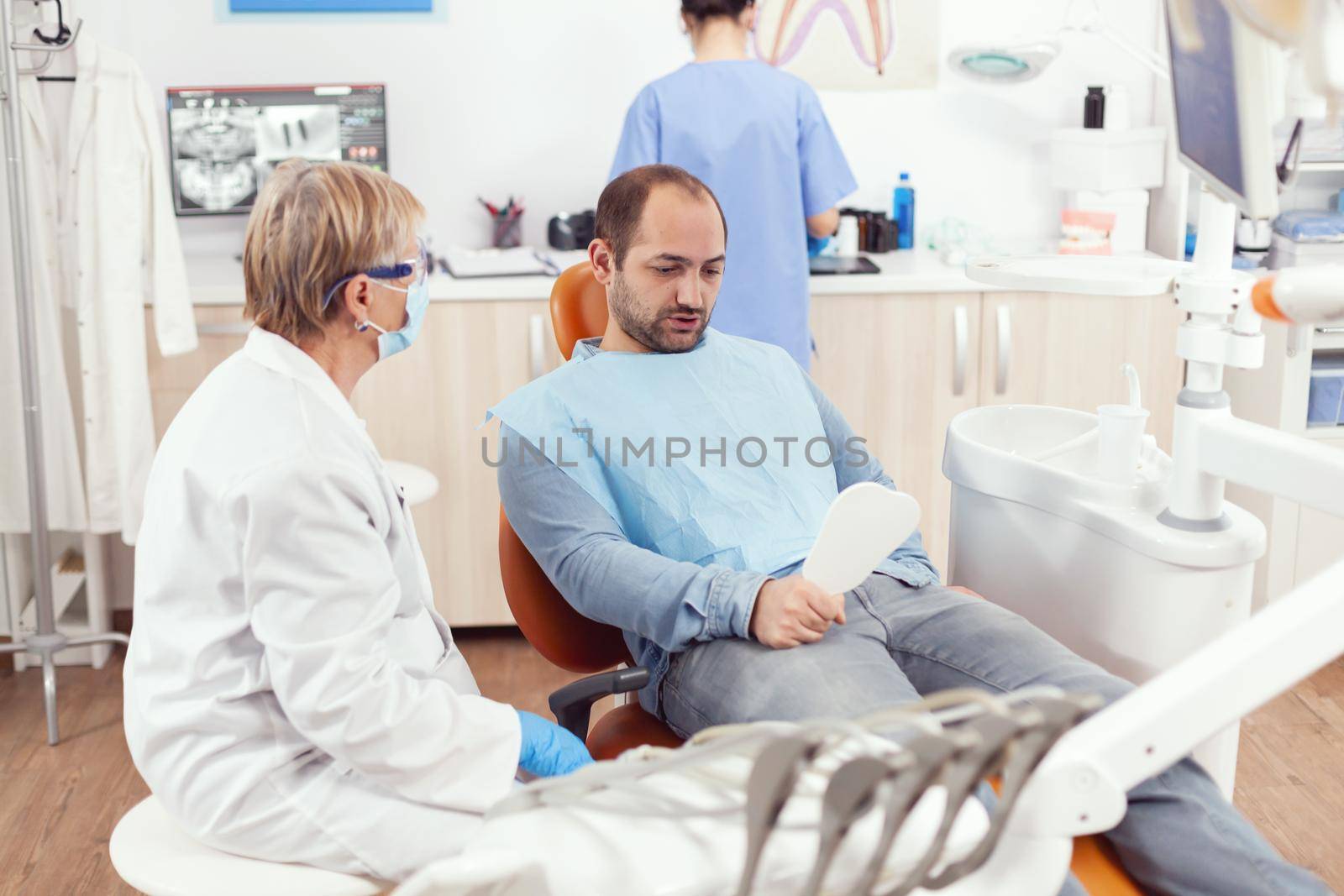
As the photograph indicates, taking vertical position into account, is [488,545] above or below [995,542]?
below

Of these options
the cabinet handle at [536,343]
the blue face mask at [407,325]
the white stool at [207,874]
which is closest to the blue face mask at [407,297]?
the blue face mask at [407,325]

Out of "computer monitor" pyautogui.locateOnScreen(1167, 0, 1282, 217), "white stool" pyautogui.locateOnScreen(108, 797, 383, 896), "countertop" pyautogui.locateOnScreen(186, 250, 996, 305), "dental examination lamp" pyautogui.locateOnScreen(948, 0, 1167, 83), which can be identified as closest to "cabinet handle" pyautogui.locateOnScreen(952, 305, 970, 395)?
"countertop" pyautogui.locateOnScreen(186, 250, 996, 305)

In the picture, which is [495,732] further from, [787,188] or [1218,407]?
[787,188]

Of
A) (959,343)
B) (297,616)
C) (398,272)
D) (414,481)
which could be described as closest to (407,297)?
(398,272)

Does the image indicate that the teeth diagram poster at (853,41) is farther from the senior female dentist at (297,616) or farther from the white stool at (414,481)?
the senior female dentist at (297,616)

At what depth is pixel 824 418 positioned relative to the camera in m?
1.98

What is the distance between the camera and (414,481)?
2.66 metres

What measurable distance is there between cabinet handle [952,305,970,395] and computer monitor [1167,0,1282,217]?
4.78 feet

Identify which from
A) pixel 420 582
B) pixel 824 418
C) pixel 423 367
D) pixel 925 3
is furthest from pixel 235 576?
pixel 925 3

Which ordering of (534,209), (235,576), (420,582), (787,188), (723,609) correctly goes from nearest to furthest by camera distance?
(235,576), (420,582), (723,609), (787,188), (534,209)

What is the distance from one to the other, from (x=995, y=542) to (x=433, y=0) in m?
1.95

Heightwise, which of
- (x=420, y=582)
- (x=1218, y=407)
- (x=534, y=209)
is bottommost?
(x=420, y=582)

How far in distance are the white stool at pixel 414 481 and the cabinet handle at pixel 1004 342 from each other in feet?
3.95

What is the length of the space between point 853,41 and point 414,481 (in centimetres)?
145
